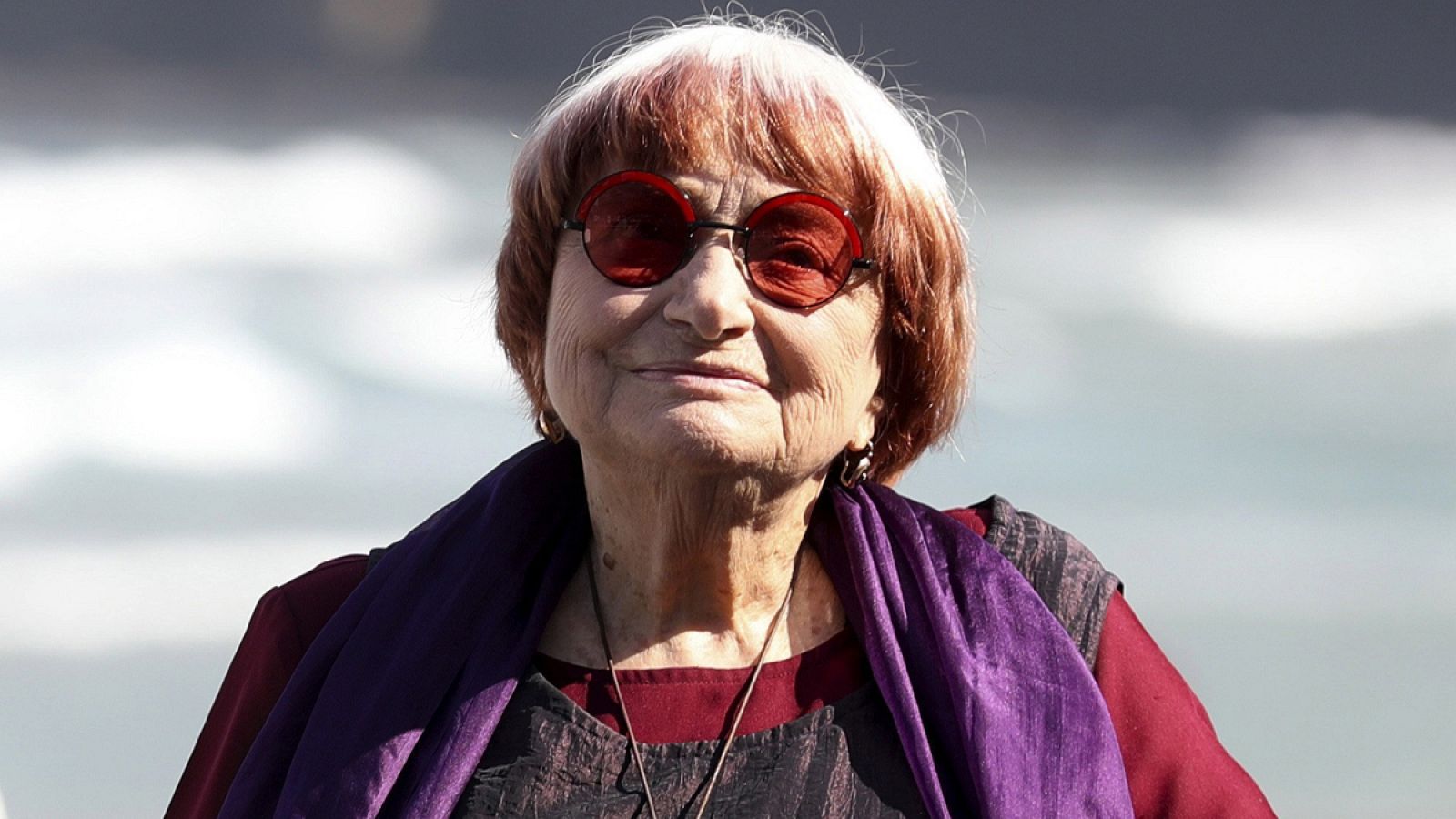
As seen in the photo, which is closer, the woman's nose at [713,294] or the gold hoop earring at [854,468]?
the woman's nose at [713,294]

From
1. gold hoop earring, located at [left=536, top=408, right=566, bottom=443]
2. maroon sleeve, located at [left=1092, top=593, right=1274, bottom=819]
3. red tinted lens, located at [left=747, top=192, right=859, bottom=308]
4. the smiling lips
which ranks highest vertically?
red tinted lens, located at [left=747, top=192, right=859, bottom=308]

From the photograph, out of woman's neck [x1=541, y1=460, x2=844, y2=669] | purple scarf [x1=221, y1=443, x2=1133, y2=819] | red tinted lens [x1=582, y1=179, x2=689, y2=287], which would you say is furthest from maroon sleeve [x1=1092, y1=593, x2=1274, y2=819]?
red tinted lens [x1=582, y1=179, x2=689, y2=287]

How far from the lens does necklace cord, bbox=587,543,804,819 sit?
2.14m

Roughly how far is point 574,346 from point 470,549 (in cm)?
40

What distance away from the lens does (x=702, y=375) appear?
2.18m

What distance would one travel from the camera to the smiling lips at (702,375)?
217 cm

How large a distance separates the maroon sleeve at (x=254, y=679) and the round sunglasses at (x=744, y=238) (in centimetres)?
75

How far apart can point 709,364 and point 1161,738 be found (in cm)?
89

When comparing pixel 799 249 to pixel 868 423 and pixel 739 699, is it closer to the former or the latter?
pixel 868 423

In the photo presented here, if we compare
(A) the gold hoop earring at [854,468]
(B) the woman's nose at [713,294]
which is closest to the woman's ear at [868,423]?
(A) the gold hoop earring at [854,468]

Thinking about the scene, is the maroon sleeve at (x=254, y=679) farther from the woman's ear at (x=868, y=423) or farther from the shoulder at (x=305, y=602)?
the woman's ear at (x=868, y=423)

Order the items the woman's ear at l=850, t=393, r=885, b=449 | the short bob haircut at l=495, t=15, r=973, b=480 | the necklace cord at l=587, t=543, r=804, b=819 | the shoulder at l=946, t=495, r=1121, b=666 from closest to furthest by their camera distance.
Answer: the necklace cord at l=587, t=543, r=804, b=819 < the short bob haircut at l=495, t=15, r=973, b=480 < the shoulder at l=946, t=495, r=1121, b=666 < the woman's ear at l=850, t=393, r=885, b=449

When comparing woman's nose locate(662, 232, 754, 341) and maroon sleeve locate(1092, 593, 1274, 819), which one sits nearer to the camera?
woman's nose locate(662, 232, 754, 341)

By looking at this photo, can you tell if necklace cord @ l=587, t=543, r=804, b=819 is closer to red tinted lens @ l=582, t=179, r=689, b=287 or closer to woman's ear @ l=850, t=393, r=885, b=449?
woman's ear @ l=850, t=393, r=885, b=449
